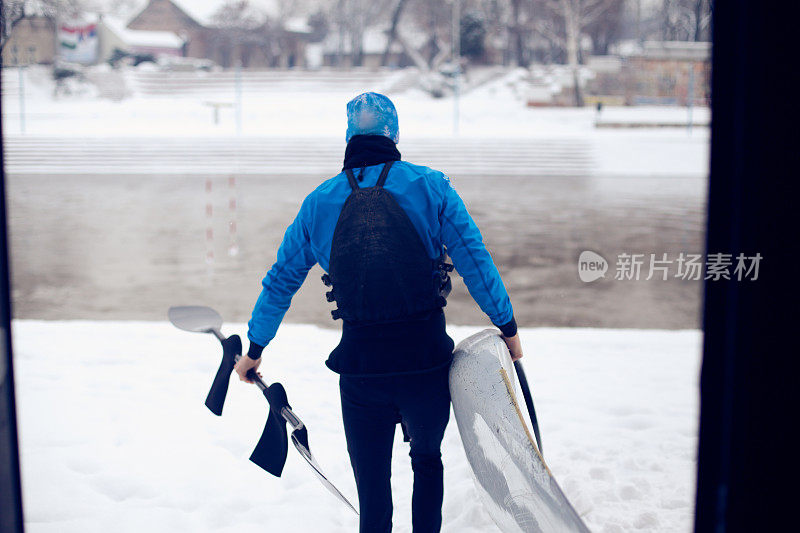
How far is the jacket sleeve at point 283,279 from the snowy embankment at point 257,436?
96cm

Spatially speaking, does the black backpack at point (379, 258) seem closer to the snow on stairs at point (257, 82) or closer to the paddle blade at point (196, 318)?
the paddle blade at point (196, 318)

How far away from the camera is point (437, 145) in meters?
21.7

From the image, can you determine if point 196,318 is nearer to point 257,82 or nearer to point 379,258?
point 379,258

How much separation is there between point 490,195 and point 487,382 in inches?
512

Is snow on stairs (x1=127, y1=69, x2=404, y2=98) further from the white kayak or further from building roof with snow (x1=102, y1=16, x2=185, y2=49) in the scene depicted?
the white kayak

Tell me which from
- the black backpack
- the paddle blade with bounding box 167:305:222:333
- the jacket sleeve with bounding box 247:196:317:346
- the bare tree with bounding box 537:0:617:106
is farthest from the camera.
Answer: the bare tree with bounding box 537:0:617:106

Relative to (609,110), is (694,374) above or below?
below

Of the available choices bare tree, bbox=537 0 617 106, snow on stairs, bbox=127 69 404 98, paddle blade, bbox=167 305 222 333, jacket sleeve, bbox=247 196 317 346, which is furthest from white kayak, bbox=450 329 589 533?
snow on stairs, bbox=127 69 404 98

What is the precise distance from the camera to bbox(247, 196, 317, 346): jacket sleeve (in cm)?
200

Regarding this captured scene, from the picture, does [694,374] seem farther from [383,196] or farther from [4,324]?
[4,324]

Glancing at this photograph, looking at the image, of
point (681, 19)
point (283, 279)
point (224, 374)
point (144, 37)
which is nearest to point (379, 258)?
point (283, 279)

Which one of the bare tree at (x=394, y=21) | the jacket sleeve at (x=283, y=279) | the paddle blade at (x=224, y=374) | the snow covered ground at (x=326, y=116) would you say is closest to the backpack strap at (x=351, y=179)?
the jacket sleeve at (x=283, y=279)

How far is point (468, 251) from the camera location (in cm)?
192

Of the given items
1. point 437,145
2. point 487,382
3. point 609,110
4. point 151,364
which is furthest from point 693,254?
Answer: point 609,110
